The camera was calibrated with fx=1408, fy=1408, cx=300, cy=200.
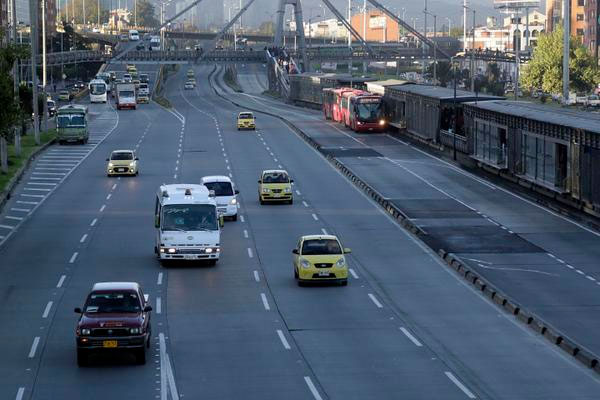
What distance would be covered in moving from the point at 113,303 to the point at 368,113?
3015 inches

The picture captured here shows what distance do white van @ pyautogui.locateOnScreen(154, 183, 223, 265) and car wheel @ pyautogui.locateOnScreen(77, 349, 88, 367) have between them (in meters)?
14.6

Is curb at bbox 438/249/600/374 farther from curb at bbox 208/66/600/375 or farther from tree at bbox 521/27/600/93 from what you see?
tree at bbox 521/27/600/93

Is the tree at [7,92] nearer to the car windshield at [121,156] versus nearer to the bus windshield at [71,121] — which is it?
the car windshield at [121,156]

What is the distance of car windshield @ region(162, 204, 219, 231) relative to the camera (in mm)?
44375

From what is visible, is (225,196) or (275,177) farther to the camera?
(275,177)

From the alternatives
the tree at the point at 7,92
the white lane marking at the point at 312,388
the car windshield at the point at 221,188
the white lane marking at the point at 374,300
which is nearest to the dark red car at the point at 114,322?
the white lane marking at the point at 312,388

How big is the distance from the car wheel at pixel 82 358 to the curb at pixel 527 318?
1073 cm

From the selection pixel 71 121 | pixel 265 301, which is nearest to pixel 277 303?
pixel 265 301

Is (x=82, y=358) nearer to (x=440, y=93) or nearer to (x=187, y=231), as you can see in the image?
(x=187, y=231)

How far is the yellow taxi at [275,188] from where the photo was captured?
62281mm

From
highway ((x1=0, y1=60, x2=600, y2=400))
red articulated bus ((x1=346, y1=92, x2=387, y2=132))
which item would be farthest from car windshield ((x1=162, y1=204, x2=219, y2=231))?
red articulated bus ((x1=346, y1=92, x2=387, y2=132))

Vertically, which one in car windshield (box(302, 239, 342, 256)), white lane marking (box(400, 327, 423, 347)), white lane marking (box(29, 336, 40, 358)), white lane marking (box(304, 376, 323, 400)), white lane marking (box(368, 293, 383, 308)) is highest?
car windshield (box(302, 239, 342, 256))

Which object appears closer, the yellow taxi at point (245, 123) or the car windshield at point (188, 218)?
the car windshield at point (188, 218)

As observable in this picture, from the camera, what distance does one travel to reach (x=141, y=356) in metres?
29.8
